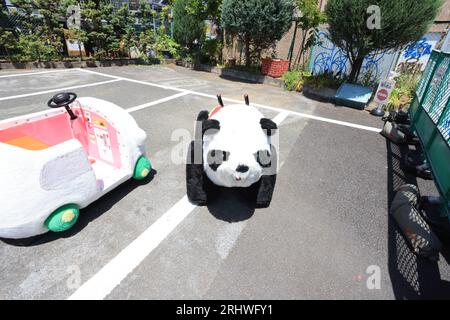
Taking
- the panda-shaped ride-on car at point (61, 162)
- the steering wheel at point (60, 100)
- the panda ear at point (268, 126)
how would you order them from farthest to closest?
the steering wheel at point (60, 100), the panda ear at point (268, 126), the panda-shaped ride-on car at point (61, 162)

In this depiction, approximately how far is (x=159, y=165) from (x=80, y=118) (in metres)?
1.34

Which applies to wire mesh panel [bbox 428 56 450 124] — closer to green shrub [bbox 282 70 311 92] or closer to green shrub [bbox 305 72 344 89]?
green shrub [bbox 305 72 344 89]

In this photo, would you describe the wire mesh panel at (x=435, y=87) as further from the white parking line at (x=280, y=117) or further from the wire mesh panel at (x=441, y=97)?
the white parking line at (x=280, y=117)

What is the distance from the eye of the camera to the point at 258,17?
9086 mm

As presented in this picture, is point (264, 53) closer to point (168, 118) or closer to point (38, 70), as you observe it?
point (168, 118)

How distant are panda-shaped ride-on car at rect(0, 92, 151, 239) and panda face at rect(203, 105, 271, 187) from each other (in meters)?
1.21

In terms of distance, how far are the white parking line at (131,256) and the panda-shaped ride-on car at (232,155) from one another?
297mm

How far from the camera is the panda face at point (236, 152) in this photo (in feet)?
7.54

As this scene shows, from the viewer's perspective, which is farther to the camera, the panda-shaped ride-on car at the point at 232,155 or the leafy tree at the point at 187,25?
the leafy tree at the point at 187,25

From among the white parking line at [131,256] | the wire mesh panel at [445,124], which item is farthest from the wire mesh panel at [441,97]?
the white parking line at [131,256]

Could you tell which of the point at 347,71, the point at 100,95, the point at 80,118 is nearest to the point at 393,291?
the point at 80,118

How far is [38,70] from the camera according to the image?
405 inches

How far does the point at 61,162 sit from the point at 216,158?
1.50 m

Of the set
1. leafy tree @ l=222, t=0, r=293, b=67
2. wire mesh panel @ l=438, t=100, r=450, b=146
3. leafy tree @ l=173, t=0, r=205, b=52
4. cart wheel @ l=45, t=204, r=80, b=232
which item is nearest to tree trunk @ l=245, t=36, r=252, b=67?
leafy tree @ l=222, t=0, r=293, b=67
